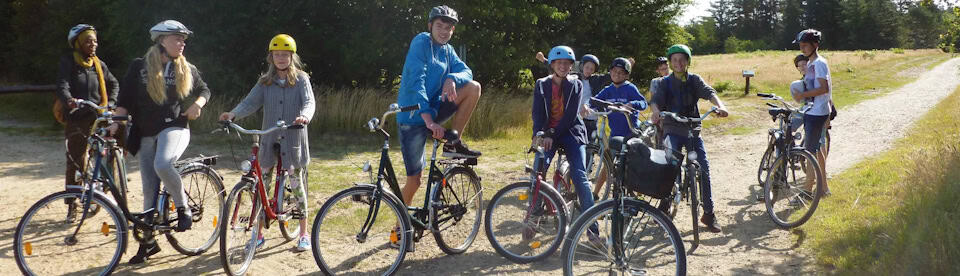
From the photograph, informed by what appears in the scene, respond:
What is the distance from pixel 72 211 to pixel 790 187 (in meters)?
5.74

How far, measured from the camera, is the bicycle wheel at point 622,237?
4.12 m

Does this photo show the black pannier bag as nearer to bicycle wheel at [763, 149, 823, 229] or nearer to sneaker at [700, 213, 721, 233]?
sneaker at [700, 213, 721, 233]

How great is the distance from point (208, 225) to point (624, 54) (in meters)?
14.9

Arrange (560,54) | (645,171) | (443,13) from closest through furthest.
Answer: (645,171) → (443,13) → (560,54)

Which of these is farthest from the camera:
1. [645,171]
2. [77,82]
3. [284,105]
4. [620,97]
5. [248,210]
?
[620,97]

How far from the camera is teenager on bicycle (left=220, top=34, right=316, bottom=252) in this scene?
528 centimetres

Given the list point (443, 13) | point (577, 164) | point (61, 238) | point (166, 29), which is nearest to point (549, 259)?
point (577, 164)

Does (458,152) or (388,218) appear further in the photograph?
(458,152)

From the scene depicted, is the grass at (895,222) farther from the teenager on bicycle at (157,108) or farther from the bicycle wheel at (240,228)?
the teenager on bicycle at (157,108)

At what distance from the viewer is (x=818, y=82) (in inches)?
274

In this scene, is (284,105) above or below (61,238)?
above

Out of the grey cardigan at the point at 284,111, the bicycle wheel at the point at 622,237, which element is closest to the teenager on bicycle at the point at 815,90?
the bicycle wheel at the point at 622,237

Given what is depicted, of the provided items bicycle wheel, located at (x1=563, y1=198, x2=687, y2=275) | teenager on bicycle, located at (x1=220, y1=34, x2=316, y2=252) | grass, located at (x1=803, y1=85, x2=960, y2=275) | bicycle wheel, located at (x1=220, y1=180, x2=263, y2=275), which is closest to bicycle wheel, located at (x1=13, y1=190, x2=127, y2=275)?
bicycle wheel, located at (x1=220, y1=180, x2=263, y2=275)

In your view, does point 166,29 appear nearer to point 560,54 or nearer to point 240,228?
point 240,228
